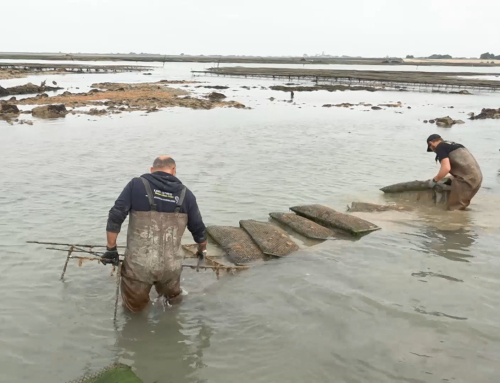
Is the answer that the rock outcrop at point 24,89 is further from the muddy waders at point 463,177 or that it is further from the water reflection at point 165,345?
the water reflection at point 165,345

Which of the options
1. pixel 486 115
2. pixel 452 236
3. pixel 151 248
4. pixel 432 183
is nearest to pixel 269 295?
pixel 151 248

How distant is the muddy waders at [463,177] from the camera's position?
35.5 ft

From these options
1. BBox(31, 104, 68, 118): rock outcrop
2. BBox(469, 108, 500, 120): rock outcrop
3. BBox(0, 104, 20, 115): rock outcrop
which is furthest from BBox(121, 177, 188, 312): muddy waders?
BBox(469, 108, 500, 120): rock outcrop

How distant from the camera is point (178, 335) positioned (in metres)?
5.94

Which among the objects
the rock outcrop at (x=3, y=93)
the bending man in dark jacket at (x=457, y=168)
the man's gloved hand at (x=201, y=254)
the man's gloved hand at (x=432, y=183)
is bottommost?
the man's gloved hand at (x=201, y=254)

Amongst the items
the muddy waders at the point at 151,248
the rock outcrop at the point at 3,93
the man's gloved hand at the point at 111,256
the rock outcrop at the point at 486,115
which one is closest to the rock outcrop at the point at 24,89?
the rock outcrop at the point at 3,93

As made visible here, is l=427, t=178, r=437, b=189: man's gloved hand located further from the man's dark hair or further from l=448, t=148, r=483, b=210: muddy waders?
the man's dark hair

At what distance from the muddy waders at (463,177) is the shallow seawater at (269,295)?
0.47m

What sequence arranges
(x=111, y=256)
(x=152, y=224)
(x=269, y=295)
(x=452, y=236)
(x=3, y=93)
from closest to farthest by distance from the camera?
1. (x=152, y=224)
2. (x=111, y=256)
3. (x=269, y=295)
4. (x=452, y=236)
5. (x=3, y=93)

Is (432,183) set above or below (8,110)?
below

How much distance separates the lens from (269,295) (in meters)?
7.12

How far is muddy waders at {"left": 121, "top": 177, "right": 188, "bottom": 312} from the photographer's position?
5680mm

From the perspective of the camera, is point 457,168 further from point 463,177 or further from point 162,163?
point 162,163

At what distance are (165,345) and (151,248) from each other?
1.30m
